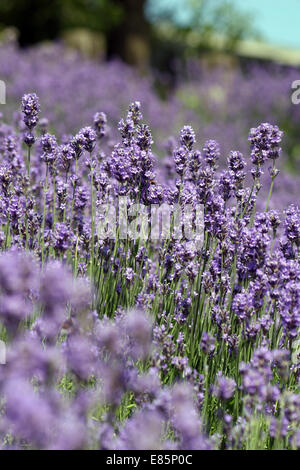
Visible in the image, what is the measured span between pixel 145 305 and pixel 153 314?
0.34 feet

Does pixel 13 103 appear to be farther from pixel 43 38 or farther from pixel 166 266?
pixel 43 38

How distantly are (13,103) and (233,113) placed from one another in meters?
4.21

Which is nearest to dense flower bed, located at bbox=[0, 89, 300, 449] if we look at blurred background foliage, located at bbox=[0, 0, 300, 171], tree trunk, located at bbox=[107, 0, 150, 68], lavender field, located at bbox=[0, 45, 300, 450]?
lavender field, located at bbox=[0, 45, 300, 450]

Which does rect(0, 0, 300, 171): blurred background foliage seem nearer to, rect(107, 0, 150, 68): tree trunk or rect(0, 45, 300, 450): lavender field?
rect(107, 0, 150, 68): tree trunk

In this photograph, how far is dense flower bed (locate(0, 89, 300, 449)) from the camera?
66.7 inches

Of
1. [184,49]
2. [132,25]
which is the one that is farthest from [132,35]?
[184,49]

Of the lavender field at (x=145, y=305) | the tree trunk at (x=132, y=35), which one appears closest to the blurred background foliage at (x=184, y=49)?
the tree trunk at (x=132, y=35)

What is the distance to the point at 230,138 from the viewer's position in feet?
27.3

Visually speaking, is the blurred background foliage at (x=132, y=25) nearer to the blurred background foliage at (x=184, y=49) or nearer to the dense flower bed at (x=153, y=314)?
the blurred background foliage at (x=184, y=49)

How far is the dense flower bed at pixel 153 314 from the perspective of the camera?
1.69 m

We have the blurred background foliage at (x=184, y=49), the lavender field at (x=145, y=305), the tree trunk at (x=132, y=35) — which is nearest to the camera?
the lavender field at (x=145, y=305)

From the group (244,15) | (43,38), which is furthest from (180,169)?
(244,15)

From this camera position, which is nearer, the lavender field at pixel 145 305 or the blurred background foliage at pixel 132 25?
the lavender field at pixel 145 305

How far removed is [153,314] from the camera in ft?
8.53
